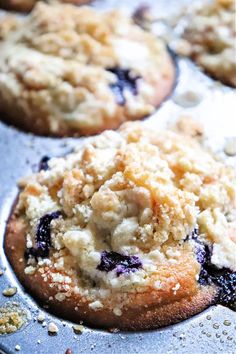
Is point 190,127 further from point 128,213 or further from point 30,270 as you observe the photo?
point 30,270

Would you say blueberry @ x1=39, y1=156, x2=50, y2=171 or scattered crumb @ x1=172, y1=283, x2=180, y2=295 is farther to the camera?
blueberry @ x1=39, y1=156, x2=50, y2=171

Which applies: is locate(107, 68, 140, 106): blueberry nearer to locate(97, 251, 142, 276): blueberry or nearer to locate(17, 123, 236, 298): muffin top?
locate(17, 123, 236, 298): muffin top

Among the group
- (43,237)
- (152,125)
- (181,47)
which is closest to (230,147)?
(152,125)

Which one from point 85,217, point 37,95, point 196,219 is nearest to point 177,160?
point 196,219

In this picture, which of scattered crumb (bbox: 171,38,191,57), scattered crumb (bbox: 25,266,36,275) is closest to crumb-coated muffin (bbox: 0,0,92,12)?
scattered crumb (bbox: 171,38,191,57)

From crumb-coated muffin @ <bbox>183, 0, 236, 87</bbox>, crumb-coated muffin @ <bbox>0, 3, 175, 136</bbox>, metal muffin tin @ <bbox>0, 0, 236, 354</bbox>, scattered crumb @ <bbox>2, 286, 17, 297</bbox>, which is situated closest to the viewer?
metal muffin tin @ <bbox>0, 0, 236, 354</bbox>

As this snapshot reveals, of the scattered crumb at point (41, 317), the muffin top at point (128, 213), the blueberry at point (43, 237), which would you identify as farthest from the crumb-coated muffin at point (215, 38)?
the scattered crumb at point (41, 317)

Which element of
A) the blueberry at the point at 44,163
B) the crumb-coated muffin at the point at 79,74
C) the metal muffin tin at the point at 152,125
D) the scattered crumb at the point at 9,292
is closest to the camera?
the metal muffin tin at the point at 152,125

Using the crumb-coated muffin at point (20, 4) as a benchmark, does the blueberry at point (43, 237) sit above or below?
below

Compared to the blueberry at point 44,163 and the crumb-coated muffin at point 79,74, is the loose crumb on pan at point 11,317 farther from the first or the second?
the crumb-coated muffin at point 79,74
